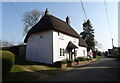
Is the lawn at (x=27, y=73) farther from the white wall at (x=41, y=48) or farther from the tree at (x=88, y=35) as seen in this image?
the tree at (x=88, y=35)

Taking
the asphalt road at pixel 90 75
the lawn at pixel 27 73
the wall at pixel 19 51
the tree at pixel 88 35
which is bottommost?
the asphalt road at pixel 90 75

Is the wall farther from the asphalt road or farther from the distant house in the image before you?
the asphalt road

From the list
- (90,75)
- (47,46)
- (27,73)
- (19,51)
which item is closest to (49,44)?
(47,46)

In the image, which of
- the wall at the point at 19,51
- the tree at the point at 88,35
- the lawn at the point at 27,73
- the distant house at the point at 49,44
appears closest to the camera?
the lawn at the point at 27,73

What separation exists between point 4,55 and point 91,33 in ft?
149

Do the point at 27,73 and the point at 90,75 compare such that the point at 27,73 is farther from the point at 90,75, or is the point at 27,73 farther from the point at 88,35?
the point at 88,35

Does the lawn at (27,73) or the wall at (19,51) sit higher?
the wall at (19,51)

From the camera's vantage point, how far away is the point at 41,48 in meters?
19.0

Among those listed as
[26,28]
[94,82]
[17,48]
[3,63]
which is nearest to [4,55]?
[3,63]

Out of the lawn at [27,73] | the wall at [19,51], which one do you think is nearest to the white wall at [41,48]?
the wall at [19,51]

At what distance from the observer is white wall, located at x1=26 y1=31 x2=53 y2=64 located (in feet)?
58.6

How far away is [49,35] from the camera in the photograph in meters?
18.1

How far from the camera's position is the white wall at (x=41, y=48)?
17.9 meters

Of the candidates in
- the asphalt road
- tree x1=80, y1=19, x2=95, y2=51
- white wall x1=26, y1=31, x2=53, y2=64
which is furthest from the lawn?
tree x1=80, y1=19, x2=95, y2=51
